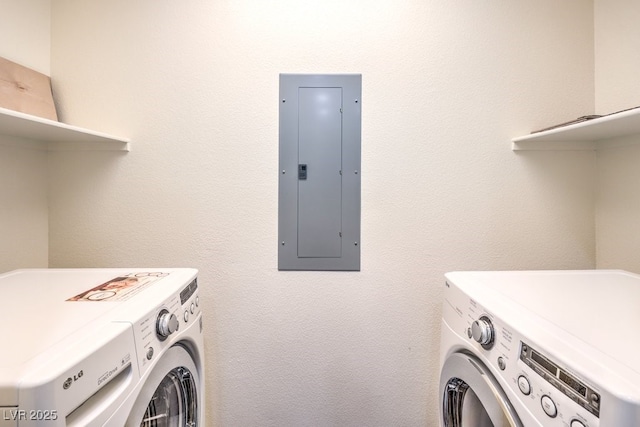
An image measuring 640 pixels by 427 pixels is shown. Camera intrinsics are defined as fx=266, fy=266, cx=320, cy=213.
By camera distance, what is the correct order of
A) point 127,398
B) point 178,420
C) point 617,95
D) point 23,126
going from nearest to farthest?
point 127,398 → point 178,420 → point 23,126 → point 617,95

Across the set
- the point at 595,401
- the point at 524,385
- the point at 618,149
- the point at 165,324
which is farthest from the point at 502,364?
the point at 618,149

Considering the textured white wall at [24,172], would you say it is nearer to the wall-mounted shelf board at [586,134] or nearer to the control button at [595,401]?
the control button at [595,401]

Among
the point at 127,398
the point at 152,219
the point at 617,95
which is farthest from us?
the point at 152,219

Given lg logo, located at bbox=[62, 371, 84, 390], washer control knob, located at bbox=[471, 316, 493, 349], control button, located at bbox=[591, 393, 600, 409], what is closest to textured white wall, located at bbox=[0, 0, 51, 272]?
lg logo, located at bbox=[62, 371, 84, 390]

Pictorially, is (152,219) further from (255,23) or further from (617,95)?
(617,95)

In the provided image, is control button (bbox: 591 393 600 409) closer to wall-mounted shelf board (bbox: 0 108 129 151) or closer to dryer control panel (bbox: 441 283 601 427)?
dryer control panel (bbox: 441 283 601 427)

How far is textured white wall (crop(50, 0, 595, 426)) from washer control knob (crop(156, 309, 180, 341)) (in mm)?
506

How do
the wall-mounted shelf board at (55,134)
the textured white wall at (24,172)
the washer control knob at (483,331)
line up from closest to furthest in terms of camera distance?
the washer control knob at (483,331)
the wall-mounted shelf board at (55,134)
the textured white wall at (24,172)

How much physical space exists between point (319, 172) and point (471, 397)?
3.18ft

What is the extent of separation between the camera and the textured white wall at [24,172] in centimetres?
108

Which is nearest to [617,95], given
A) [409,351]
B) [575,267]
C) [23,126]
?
[575,267]

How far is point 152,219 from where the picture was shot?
1.24m

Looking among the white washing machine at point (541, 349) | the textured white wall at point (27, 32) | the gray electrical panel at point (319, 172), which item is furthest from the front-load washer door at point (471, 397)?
the textured white wall at point (27, 32)

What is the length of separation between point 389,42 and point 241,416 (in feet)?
6.06
